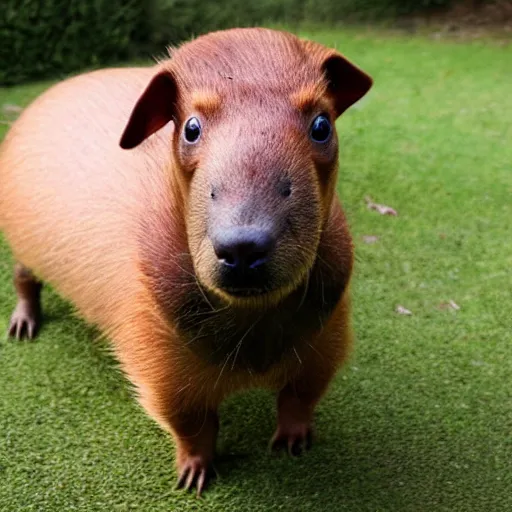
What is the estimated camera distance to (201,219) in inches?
59.0

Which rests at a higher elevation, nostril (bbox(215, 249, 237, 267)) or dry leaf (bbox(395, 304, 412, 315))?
nostril (bbox(215, 249, 237, 267))

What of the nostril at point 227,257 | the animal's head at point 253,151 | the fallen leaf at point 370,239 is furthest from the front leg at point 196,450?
the fallen leaf at point 370,239

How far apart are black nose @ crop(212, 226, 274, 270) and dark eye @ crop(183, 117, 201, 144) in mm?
260

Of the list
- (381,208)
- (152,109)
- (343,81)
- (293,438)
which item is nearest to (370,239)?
(381,208)

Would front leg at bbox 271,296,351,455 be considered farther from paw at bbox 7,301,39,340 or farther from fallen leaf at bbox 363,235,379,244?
fallen leaf at bbox 363,235,379,244

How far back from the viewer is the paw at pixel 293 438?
2.31m

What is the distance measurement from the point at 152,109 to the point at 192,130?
0.22 meters

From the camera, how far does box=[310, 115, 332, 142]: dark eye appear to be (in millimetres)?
1554

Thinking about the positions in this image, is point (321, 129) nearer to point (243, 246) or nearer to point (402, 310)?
point (243, 246)

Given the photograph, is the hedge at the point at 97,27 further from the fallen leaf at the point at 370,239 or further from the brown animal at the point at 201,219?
the fallen leaf at the point at 370,239

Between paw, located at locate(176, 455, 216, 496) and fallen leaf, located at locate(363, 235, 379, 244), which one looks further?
fallen leaf, located at locate(363, 235, 379, 244)

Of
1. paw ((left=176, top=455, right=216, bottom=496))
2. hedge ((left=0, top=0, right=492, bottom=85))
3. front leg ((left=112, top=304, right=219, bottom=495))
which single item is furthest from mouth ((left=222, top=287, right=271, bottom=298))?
hedge ((left=0, top=0, right=492, bottom=85))

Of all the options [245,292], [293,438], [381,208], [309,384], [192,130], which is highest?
[192,130]

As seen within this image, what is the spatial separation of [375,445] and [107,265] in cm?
99
